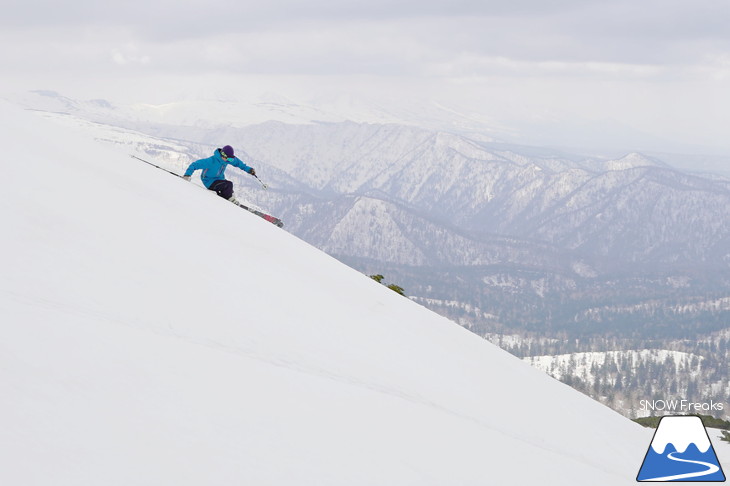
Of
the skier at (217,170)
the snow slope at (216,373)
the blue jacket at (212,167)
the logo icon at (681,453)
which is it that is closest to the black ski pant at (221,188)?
the skier at (217,170)

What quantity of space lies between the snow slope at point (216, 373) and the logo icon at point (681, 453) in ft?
2.47

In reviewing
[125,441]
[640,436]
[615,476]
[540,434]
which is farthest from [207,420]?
[640,436]

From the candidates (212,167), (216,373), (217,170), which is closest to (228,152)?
(217,170)

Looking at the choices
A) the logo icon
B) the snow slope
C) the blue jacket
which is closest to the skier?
the blue jacket

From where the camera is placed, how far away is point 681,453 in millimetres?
11531

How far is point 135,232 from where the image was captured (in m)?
10.8

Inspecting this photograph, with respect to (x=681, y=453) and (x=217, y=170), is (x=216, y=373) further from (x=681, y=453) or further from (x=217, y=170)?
(x=217, y=170)

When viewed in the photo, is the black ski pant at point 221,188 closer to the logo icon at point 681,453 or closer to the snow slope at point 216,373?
the snow slope at point 216,373

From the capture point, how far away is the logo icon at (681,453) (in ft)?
37.0

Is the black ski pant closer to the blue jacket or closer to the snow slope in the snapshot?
the blue jacket

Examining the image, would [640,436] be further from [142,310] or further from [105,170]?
[105,170]

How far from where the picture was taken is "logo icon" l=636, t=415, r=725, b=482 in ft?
37.0

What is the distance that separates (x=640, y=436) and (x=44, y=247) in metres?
14.6

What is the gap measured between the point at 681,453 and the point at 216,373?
9.08 meters
